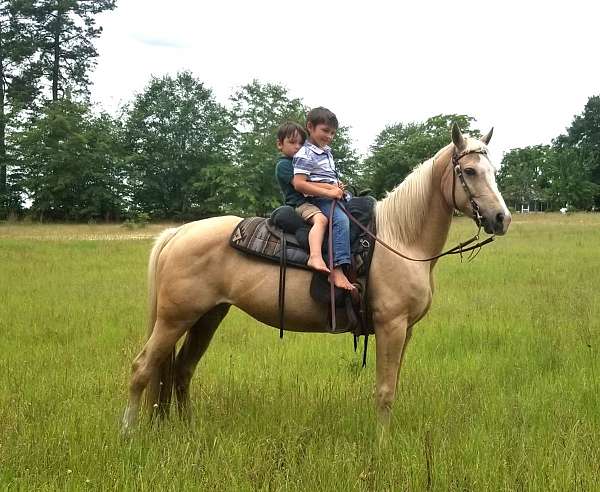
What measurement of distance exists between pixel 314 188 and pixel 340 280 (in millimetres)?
789

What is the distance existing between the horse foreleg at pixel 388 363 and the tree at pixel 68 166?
39345 millimetres

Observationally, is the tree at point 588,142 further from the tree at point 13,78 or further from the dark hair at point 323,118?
the dark hair at point 323,118

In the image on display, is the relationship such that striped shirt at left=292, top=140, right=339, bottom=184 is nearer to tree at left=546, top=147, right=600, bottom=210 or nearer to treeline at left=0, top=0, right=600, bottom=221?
treeline at left=0, top=0, right=600, bottom=221

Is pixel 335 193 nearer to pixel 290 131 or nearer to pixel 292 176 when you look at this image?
pixel 292 176

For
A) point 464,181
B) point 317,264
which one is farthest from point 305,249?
point 464,181

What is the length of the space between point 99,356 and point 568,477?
498cm

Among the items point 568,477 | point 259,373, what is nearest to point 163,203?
point 259,373

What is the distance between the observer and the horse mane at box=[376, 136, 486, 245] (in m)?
4.34

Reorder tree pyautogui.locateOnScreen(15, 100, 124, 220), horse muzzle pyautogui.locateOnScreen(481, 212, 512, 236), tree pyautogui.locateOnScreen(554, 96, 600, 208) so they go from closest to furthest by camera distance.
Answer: horse muzzle pyautogui.locateOnScreen(481, 212, 512, 236)
tree pyautogui.locateOnScreen(15, 100, 124, 220)
tree pyautogui.locateOnScreen(554, 96, 600, 208)

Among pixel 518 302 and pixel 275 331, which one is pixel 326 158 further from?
pixel 518 302

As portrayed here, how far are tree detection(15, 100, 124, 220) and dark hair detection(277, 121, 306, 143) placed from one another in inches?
1511

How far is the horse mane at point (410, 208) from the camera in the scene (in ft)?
14.2

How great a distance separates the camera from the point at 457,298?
991 cm

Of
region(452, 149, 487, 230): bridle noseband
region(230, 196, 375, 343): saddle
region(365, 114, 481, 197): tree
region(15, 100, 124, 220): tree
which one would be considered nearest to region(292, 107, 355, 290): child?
region(230, 196, 375, 343): saddle
